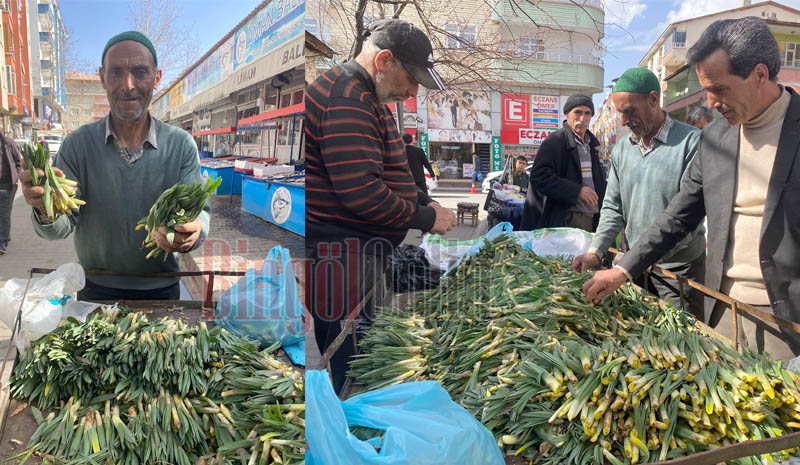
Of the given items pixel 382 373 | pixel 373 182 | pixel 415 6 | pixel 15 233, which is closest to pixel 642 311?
pixel 382 373

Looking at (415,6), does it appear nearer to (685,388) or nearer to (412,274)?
(412,274)

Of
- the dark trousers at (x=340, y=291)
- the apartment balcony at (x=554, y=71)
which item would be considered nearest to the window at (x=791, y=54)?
the apartment balcony at (x=554, y=71)

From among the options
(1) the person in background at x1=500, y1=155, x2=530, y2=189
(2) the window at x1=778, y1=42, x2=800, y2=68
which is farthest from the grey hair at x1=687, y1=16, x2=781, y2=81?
(1) the person in background at x1=500, y1=155, x2=530, y2=189

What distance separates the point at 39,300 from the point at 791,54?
2342 mm

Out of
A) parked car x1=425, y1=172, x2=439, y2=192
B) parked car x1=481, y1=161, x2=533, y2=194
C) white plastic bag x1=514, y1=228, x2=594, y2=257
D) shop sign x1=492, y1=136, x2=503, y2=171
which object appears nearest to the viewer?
parked car x1=425, y1=172, x2=439, y2=192

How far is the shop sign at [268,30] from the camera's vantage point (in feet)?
3.57

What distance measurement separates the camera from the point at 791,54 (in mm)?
1688

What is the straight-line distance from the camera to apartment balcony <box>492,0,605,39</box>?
1570 millimetres

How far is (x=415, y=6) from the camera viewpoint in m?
1.38

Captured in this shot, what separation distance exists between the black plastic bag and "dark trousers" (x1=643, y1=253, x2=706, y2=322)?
3.36ft

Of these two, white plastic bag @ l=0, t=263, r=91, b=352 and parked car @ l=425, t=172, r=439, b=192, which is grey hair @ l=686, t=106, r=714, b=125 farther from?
white plastic bag @ l=0, t=263, r=91, b=352

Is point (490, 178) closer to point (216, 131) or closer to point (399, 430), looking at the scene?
point (216, 131)

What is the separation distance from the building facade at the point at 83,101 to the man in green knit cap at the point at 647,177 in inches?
64.7

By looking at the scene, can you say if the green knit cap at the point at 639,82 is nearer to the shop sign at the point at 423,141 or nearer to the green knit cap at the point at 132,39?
the shop sign at the point at 423,141
